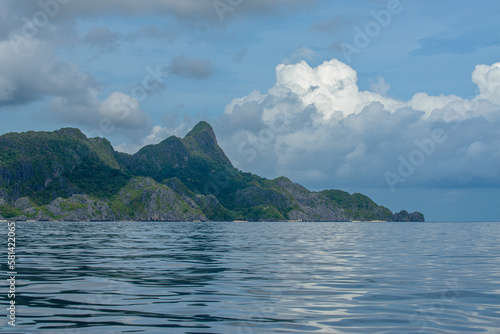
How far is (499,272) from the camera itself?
38.9 m

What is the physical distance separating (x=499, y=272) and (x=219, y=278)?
71.5 ft

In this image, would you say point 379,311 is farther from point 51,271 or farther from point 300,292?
point 51,271

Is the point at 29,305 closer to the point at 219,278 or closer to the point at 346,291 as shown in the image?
the point at 219,278

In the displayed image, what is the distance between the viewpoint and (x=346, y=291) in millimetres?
28500

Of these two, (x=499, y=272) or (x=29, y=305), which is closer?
(x=29, y=305)

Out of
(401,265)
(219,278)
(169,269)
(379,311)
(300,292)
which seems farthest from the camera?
(401,265)

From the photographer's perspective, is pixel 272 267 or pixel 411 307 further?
pixel 272 267

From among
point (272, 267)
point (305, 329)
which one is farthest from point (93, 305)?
point (272, 267)

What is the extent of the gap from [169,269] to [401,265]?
65.4ft

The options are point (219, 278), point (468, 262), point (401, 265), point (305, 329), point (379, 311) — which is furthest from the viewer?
point (468, 262)

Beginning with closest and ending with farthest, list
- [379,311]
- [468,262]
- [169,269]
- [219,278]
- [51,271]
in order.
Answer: [379,311], [219,278], [51,271], [169,269], [468,262]

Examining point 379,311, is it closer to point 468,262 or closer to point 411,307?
point 411,307

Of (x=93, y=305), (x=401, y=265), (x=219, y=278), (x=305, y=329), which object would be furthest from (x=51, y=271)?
(x=401, y=265)

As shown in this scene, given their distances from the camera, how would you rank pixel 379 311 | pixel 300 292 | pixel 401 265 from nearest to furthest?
pixel 379 311, pixel 300 292, pixel 401 265
